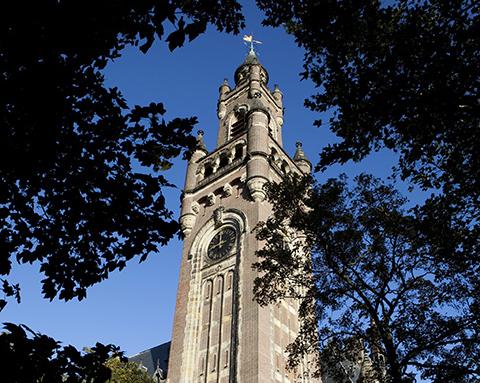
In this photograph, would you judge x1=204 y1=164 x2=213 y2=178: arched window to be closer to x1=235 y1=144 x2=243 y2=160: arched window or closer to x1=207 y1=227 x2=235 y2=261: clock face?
x1=235 y1=144 x2=243 y2=160: arched window

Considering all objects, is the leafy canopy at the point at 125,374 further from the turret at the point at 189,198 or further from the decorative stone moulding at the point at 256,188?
the decorative stone moulding at the point at 256,188

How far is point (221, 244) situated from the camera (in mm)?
31969

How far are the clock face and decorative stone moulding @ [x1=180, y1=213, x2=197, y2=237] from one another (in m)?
2.80

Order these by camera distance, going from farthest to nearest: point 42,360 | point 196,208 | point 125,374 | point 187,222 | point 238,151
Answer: point 238,151 → point 196,208 → point 187,222 → point 125,374 → point 42,360

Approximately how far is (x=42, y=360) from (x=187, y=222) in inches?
1183

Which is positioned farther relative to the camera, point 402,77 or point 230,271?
point 230,271

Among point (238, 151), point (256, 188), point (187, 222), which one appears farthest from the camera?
point (238, 151)

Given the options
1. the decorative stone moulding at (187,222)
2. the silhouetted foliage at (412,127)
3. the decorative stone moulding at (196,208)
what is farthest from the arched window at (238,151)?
the silhouetted foliage at (412,127)

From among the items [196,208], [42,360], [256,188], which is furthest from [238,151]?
[42,360]

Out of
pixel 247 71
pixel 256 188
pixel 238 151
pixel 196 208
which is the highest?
pixel 247 71

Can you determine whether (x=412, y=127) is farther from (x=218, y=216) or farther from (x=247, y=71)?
(x=247, y=71)

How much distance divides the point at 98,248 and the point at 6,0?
457cm

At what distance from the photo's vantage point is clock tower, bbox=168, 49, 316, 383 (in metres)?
25.0

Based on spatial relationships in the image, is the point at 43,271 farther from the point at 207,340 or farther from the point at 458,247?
the point at 207,340
